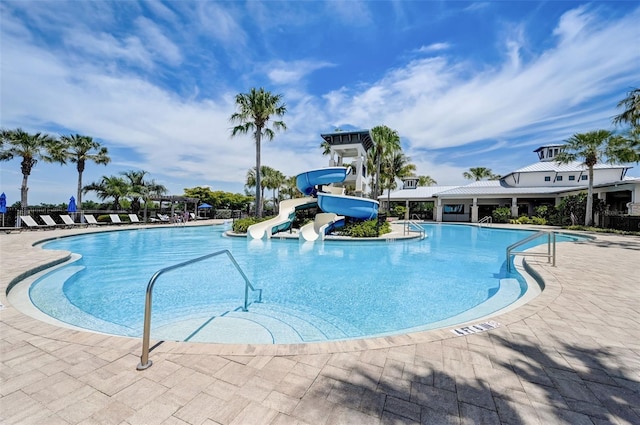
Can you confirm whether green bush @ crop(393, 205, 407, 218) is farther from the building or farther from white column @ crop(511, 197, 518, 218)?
white column @ crop(511, 197, 518, 218)

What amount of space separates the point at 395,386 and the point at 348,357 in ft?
1.85

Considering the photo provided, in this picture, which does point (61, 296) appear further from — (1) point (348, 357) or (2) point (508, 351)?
(2) point (508, 351)

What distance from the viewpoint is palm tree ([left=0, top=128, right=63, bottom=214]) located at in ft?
72.0

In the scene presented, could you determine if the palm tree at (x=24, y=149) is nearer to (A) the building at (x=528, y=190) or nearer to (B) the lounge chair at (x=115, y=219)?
(B) the lounge chair at (x=115, y=219)

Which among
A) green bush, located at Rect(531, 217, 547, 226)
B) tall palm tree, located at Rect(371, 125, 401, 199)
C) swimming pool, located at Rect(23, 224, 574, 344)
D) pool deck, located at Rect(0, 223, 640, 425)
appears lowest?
swimming pool, located at Rect(23, 224, 574, 344)

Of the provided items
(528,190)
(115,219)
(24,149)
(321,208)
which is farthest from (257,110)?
(528,190)

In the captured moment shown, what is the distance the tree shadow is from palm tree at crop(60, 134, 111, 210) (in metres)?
34.8

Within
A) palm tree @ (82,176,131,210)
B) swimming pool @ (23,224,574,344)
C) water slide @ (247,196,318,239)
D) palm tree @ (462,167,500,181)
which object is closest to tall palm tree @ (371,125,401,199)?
water slide @ (247,196,318,239)

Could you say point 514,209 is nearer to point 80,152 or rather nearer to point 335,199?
point 335,199

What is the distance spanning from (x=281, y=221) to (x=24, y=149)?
23.1 metres

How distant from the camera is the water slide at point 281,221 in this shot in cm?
1634

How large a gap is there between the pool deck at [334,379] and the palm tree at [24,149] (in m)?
28.4

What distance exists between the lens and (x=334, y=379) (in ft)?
7.63

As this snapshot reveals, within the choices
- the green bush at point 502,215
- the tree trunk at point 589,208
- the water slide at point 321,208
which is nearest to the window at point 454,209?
the green bush at point 502,215
